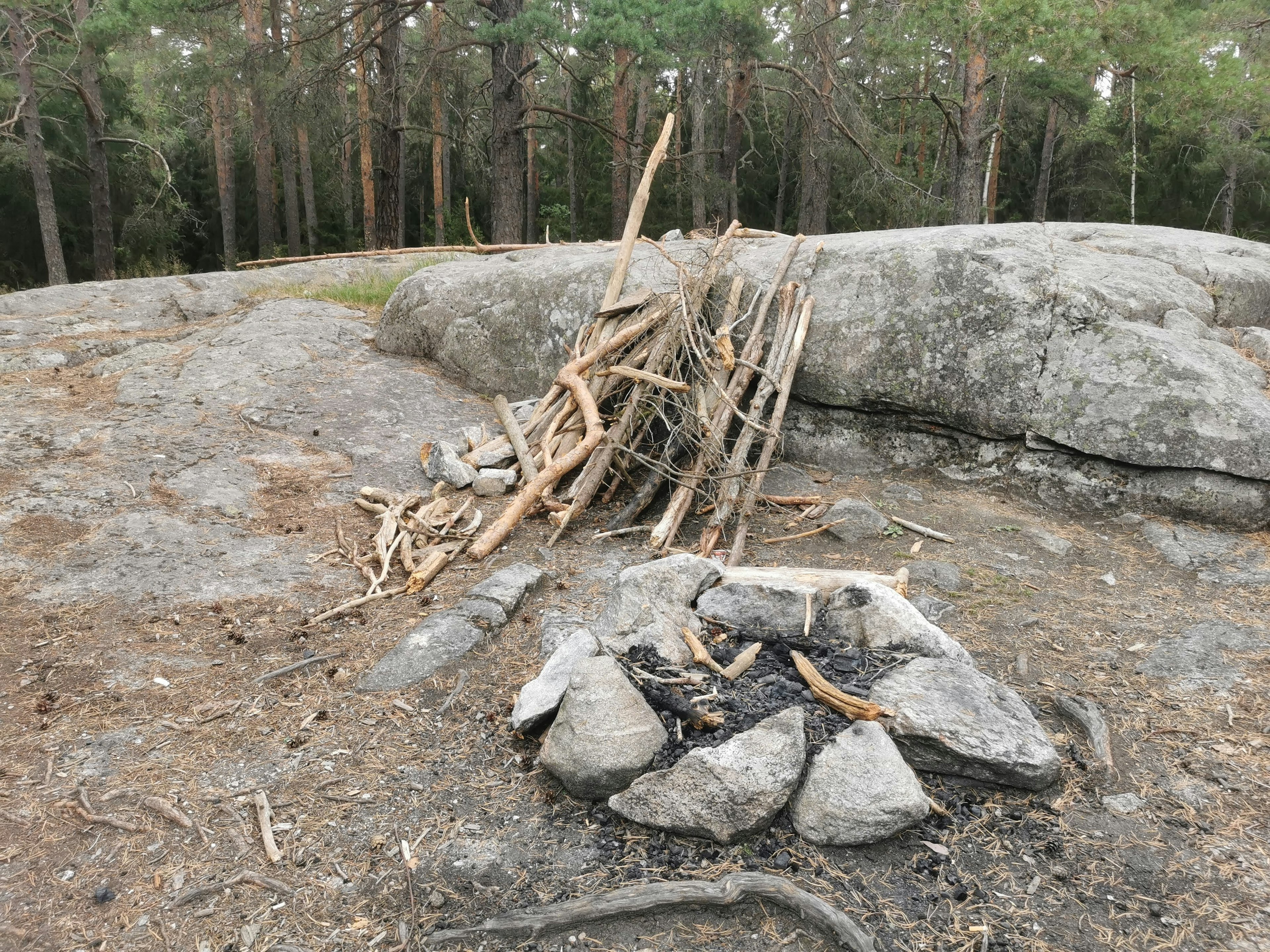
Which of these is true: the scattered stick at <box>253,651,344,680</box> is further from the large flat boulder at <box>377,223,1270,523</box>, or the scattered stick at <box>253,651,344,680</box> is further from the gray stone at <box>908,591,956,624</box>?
the large flat boulder at <box>377,223,1270,523</box>

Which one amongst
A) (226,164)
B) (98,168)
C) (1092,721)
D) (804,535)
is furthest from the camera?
(226,164)

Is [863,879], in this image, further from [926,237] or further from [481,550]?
[926,237]

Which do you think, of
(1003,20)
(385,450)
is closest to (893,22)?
(1003,20)

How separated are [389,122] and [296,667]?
970cm

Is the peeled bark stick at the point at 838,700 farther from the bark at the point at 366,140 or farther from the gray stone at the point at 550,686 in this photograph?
the bark at the point at 366,140

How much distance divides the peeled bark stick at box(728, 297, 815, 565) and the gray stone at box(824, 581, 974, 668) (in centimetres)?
92

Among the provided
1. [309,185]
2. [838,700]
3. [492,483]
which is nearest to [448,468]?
[492,483]

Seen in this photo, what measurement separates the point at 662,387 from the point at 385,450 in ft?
7.54

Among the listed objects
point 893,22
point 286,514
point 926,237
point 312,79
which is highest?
point 893,22

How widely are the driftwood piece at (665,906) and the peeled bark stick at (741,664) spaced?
2.80 ft

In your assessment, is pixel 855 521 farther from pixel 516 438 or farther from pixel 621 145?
pixel 621 145

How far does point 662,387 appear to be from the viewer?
5164 millimetres

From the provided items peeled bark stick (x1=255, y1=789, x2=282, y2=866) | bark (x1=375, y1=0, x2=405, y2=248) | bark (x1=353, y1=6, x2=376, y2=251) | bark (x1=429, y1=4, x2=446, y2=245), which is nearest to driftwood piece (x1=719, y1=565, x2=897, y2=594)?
peeled bark stick (x1=255, y1=789, x2=282, y2=866)

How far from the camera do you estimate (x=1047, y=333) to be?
5215 mm
